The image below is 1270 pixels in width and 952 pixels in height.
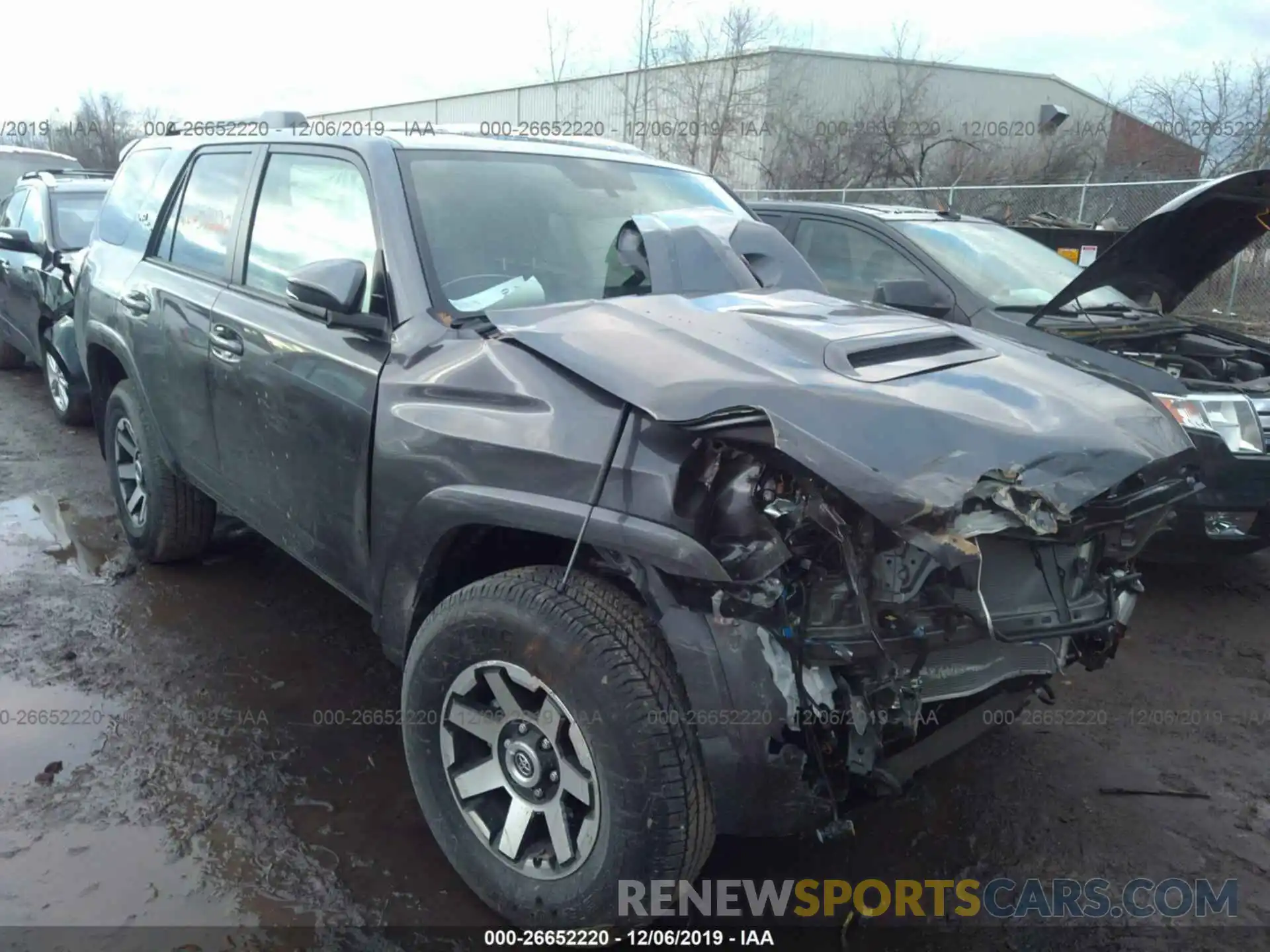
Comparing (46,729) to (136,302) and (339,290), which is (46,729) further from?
(339,290)

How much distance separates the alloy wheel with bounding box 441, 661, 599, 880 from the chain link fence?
28.1 feet

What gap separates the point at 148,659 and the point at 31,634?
677mm

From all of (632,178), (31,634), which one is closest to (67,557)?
(31,634)

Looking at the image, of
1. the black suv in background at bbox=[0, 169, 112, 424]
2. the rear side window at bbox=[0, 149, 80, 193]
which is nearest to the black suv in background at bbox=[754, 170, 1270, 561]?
A: the black suv in background at bbox=[0, 169, 112, 424]

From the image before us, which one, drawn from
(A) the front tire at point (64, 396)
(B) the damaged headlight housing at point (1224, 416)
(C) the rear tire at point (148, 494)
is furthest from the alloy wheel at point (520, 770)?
(A) the front tire at point (64, 396)

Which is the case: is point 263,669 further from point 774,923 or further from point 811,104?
point 811,104

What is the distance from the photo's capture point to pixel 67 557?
16.0 ft

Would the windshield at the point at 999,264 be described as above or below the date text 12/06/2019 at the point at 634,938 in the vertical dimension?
above

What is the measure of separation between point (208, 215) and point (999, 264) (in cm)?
434

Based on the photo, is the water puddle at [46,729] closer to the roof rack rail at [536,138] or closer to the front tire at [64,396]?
the roof rack rail at [536,138]

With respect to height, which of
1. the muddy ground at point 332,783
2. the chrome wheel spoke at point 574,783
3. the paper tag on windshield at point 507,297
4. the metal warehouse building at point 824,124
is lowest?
the muddy ground at point 332,783

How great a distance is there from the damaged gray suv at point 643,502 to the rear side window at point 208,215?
48cm

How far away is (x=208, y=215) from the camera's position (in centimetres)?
395

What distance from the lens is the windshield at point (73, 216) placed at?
24.6 feet
